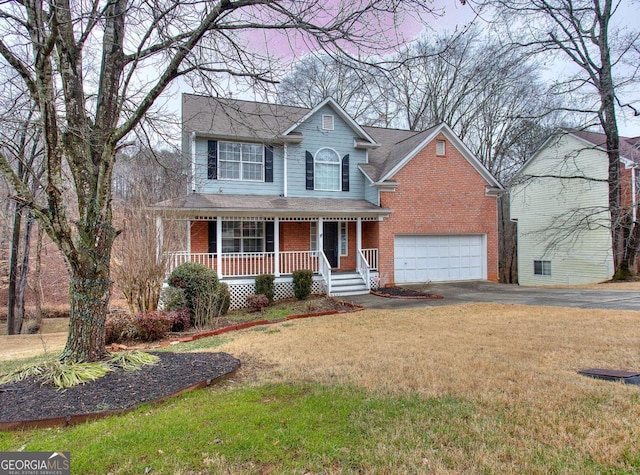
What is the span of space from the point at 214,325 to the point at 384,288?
23.9 ft

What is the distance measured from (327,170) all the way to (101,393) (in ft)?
42.7

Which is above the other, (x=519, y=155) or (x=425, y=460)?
(x=519, y=155)

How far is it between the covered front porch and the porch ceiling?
4 centimetres

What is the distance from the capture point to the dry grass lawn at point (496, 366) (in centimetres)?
319

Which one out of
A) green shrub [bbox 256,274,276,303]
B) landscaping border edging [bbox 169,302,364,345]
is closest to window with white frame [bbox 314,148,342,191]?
green shrub [bbox 256,274,276,303]

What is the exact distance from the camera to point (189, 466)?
9.89ft

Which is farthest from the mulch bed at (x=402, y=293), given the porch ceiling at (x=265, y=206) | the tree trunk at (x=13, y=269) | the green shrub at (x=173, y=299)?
the tree trunk at (x=13, y=269)

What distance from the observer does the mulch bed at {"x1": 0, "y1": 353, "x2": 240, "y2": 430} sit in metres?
3.90

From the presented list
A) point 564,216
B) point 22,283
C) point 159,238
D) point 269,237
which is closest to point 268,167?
point 269,237

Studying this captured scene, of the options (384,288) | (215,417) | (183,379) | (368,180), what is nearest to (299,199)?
(368,180)

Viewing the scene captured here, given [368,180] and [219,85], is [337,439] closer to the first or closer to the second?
[219,85]

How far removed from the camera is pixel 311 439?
3.37 m

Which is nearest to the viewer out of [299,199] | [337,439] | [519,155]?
[337,439]

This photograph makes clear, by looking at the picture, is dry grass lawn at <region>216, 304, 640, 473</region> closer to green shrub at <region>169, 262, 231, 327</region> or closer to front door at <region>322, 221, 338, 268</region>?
green shrub at <region>169, 262, 231, 327</region>
